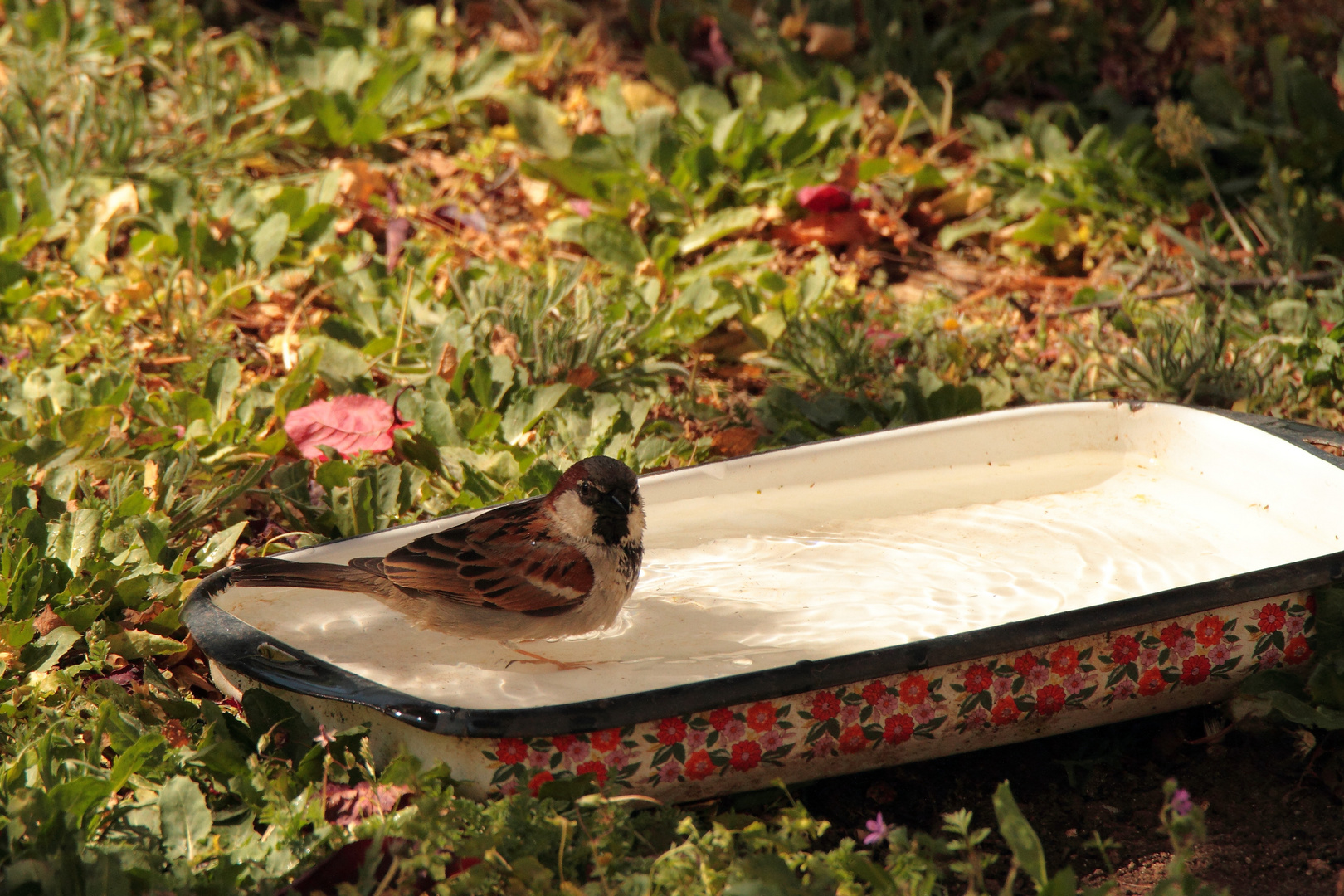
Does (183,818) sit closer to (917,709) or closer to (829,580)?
(917,709)

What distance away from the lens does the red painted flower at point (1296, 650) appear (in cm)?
265

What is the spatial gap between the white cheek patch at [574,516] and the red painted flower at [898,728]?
76 cm

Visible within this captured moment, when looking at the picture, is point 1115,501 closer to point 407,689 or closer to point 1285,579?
point 1285,579

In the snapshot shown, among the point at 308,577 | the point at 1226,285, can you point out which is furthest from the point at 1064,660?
the point at 1226,285

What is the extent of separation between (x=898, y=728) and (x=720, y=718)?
372 mm

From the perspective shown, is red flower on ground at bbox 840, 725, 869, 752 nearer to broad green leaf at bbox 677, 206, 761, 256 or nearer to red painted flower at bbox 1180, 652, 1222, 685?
red painted flower at bbox 1180, 652, 1222, 685

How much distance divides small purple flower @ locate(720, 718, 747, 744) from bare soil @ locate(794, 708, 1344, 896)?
447 mm

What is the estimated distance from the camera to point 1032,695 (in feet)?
8.15

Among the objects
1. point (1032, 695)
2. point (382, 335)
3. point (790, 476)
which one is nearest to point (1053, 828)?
point (1032, 695)

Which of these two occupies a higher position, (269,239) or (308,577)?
(269,239)

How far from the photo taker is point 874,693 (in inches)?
93.7

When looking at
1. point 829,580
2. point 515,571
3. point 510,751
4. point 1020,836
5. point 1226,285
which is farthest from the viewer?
point 1226,285

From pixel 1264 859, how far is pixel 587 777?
4.48 ft

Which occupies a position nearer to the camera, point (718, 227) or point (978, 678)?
point (978, 678)
